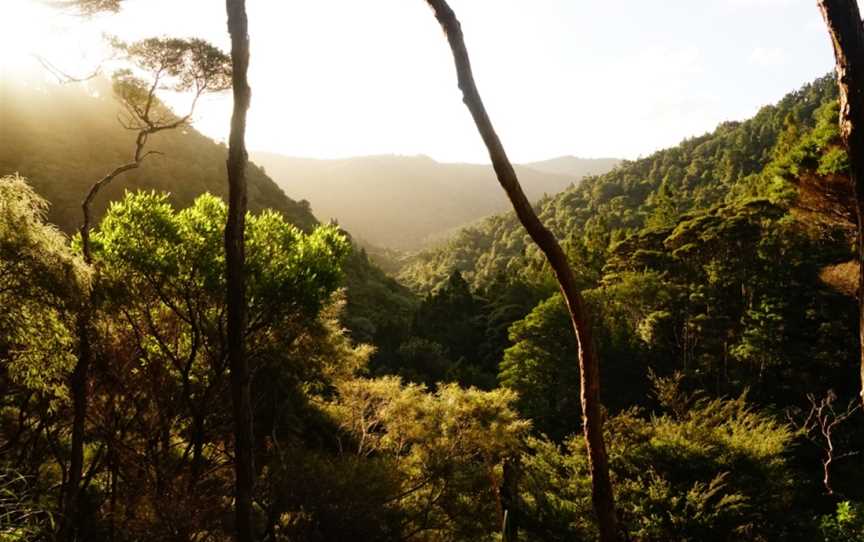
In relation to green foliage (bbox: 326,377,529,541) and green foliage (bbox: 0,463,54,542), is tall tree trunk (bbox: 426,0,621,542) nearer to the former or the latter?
green foliage (bbox: 0,463,54,542)

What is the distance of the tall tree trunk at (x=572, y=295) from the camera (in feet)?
11.8

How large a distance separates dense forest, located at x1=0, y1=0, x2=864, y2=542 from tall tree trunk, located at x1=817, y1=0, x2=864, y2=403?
0.26 feet

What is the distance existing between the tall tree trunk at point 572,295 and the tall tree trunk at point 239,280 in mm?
3062

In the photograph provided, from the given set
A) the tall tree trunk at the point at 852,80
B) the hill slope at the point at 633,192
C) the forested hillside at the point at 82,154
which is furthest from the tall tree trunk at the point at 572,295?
the hill slope at the point at 633,192

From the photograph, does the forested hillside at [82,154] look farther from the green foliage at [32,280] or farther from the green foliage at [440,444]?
the green foliage at [32,280]

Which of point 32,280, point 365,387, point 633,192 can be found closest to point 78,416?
point 32,280

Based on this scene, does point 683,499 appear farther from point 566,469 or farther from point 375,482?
point 375,482

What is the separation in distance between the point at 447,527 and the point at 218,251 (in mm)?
10637

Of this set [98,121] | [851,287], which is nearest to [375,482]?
[851,287]

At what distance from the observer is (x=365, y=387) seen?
1803cm

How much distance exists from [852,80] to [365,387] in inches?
668

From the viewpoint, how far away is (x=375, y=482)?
13023 millimetres

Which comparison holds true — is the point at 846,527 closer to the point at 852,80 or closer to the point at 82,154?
the point at 852,80

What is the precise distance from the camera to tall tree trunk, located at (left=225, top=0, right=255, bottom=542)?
545 cm
